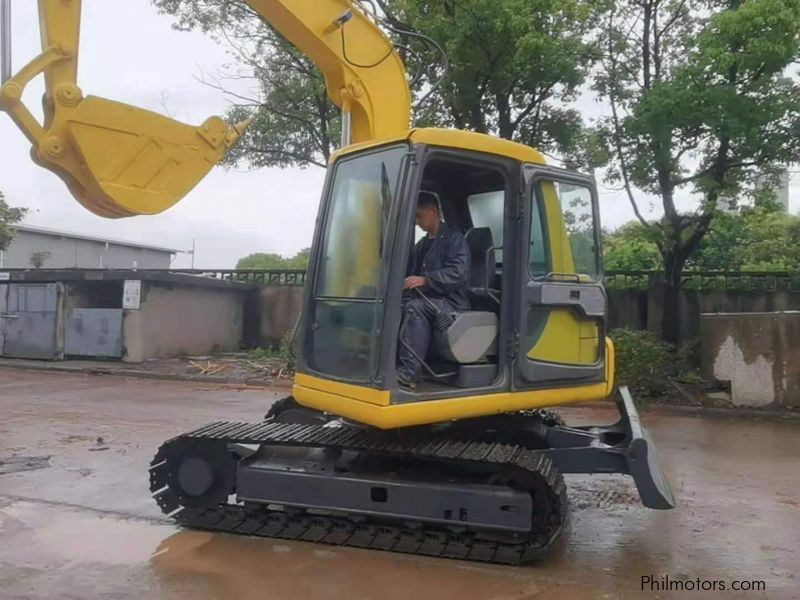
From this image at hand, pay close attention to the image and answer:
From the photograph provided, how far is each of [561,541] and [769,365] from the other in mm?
7037

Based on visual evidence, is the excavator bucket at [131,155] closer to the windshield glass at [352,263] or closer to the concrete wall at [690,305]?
the windshield glass at [352,263]

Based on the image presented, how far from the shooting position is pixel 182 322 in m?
17.2

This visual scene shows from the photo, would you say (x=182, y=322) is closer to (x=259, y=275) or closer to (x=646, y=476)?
(x=259, y=275)

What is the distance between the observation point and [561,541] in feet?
16.9

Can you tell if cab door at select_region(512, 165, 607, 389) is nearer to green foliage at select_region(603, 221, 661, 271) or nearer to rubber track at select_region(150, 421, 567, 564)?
rubber track at select_region(150, 421, 567, 564)

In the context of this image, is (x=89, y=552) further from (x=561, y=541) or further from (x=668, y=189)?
(x=668, y=189)

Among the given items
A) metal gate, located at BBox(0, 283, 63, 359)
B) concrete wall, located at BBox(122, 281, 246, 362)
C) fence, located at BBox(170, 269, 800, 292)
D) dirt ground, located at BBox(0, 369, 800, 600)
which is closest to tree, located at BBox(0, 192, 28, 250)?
metal gate, located at BBox(0, 283, 63, 359)

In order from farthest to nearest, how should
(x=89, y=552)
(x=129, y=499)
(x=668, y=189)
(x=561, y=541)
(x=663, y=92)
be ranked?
(x=668, y=189) → (x=663, y=92) → (x=129, y=499) → (x=561, y=541) → (x=89, y=552)

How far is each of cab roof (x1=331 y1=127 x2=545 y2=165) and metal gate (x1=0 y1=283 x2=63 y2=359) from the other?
13.9 metres

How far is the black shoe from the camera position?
15.0 ft

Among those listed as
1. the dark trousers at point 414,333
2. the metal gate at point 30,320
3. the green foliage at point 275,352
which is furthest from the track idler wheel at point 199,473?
the metal gate at point 30,320

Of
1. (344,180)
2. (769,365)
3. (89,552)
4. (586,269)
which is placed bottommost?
(89,552)

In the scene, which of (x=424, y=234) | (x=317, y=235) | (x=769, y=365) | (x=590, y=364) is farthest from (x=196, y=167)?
(x=769, y=365)

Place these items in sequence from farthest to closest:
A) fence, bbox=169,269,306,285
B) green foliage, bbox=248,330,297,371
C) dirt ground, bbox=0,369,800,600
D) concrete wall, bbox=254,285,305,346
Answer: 1. fence, bbox=169,269,306,285
2. concrete wall, bbox=254,285,305,346
3. green foliage, bbox=248,330,297,371
4. dirt ground, bbox=0,369,800,600
